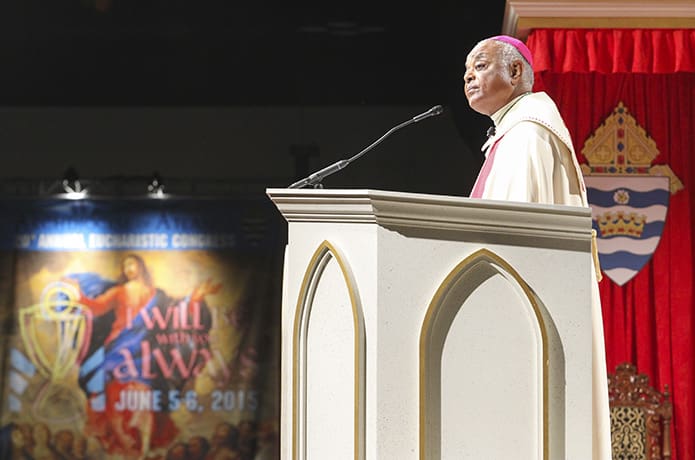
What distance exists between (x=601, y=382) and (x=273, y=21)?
3.42 m

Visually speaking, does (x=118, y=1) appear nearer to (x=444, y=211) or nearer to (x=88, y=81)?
(x=88, y=81)

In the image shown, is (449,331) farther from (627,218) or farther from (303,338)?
(627,218)

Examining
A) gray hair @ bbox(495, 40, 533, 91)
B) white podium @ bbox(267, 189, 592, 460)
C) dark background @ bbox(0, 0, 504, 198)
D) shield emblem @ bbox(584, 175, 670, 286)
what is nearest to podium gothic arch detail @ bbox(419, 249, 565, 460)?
white podium @ bbox(267, 189, 592, 460)

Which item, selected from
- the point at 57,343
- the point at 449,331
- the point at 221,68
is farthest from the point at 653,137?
the point at 449,331

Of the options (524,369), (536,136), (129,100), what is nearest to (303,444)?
(524,369)

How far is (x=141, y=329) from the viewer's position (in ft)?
16.2

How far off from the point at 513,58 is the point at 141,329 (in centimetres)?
322

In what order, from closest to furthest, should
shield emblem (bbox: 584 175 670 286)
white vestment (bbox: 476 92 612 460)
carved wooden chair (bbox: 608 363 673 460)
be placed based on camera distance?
white vestment (bbox: 476 92 612 460), carved wooden chair (bbox: 608 363 673 460), shield emblem (bbox: 584 175 670 286)

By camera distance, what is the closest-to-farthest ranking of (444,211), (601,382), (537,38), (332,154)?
(444,211), (601,382), (537,38), (332,154)

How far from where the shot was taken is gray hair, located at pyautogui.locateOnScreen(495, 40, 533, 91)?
6.88 ft

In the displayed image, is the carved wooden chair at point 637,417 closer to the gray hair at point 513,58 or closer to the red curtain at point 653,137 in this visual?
the red curtain at point 653,137

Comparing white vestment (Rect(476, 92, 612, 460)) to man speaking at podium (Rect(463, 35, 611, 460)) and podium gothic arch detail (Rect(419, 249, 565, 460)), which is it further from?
podium gothic arch detail (Rect(419, 249, 565, 460))

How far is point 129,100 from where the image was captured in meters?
4.93

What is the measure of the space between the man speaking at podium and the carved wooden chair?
7.43 feet
